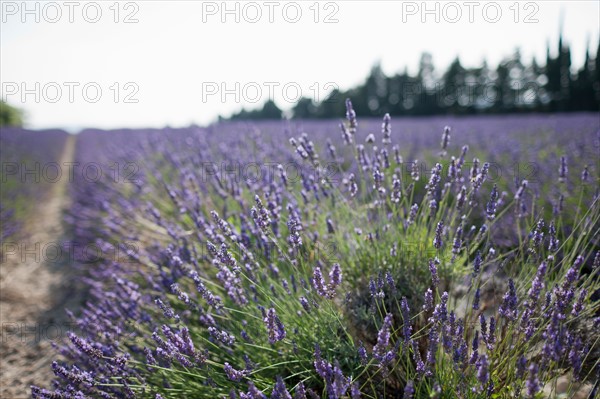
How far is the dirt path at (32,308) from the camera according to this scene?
7.06ft

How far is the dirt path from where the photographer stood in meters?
2.15

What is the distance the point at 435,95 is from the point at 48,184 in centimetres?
1905

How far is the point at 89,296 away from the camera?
2.89m

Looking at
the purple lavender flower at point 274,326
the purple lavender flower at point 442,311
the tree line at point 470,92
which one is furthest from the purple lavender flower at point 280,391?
the tree line at point 470,92

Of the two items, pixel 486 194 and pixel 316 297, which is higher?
pixel 486 194

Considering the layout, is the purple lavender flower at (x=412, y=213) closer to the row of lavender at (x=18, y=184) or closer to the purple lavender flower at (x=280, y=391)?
the purple lavender flower at (x=280, y=391)

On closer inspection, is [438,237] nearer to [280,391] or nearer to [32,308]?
[280,391]

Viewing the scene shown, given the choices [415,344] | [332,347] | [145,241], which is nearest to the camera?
[415,344]

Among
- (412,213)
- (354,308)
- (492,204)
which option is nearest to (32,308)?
(354,308)

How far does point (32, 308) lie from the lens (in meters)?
2.87

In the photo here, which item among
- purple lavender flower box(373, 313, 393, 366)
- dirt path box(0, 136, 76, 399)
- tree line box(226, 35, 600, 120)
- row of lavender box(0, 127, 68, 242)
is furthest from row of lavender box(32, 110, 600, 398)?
tree line box(226, 35, 600, 120)

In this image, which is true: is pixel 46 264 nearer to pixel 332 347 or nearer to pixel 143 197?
pixel 143 197

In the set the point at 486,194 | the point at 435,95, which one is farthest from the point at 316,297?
the point at 435,95

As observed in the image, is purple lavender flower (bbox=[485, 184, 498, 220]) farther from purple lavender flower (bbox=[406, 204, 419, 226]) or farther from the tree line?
the tree line
